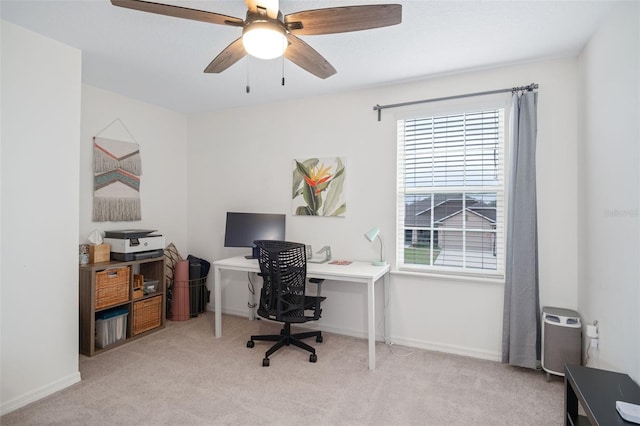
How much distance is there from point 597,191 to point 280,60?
2499 mm

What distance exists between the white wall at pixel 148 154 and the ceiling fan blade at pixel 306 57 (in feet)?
8.20

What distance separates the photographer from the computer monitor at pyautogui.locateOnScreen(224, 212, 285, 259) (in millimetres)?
3658

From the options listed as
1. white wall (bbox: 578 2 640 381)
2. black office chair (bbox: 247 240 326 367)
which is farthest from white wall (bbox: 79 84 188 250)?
white wall (bbox: 578 2 640 381)

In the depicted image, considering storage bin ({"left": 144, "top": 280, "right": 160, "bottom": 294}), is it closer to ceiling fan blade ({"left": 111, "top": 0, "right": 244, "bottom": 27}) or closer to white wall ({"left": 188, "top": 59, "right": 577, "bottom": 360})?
white wall ({"left": 188, "top": 59, "right": 577, "bottom": 360})

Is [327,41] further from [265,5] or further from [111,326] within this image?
[111,326]

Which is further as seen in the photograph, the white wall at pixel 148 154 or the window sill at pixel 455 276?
the white wall at pixel 148 154

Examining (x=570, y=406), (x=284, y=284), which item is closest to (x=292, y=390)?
(x=284, y=284)

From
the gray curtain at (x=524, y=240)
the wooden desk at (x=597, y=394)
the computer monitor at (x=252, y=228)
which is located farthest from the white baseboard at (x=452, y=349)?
the computer monitor at (x=252, y=228)

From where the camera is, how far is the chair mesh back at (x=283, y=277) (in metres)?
2.81

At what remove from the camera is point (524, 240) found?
8.77ft

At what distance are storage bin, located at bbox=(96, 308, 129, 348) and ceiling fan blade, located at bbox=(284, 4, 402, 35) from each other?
296 cm

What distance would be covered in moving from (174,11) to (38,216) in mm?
1791

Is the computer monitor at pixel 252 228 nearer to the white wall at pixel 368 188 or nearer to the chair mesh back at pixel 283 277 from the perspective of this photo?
the white wall at pixel 368 188

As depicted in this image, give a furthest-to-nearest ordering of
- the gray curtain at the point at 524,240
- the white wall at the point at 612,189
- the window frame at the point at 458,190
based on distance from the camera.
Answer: the window frame at the point at 458,190
the gray curtain at the point at 524,240
the white wall at the point at 612,189
